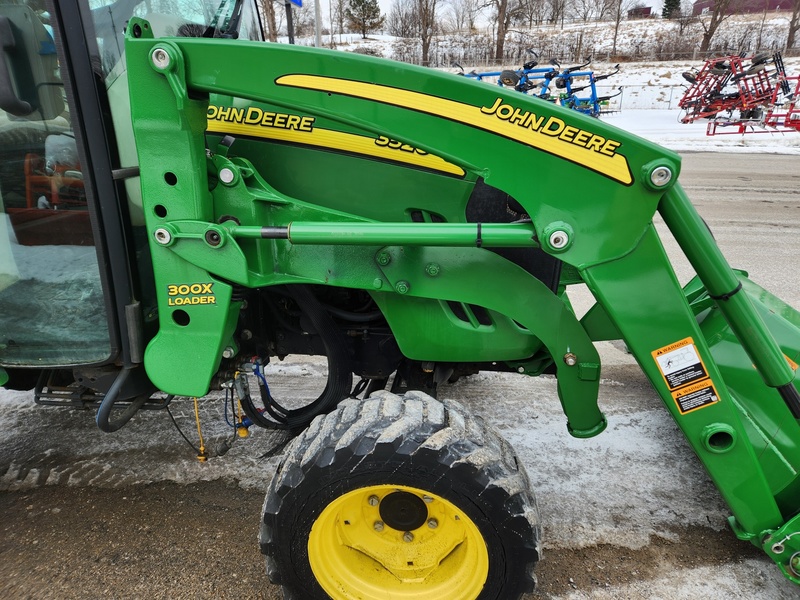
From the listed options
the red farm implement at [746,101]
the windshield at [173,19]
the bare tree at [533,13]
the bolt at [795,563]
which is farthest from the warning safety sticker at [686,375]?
the bare tree at [533,13]

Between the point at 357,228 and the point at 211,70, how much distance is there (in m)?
0.64

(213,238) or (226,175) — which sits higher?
(226,175)

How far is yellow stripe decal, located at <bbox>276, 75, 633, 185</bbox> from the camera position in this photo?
1.68 m

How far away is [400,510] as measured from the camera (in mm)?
1928

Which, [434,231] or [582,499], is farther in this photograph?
[582,499]

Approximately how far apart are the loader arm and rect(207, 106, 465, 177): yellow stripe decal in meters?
0.04

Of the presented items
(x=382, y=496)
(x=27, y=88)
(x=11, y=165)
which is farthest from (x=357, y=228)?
(x=11, y=165)

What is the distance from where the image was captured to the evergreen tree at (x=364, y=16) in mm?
40438

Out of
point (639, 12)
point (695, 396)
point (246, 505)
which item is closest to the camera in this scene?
point (695, 396)

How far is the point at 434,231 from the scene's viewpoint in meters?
1.76

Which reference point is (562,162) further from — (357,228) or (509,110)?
(357,228)

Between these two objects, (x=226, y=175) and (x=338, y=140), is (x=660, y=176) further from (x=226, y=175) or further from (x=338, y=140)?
(x=226, y=175)

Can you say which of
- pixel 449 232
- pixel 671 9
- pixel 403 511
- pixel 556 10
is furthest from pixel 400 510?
pixel 671 9

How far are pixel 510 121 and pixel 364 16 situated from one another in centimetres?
4419
